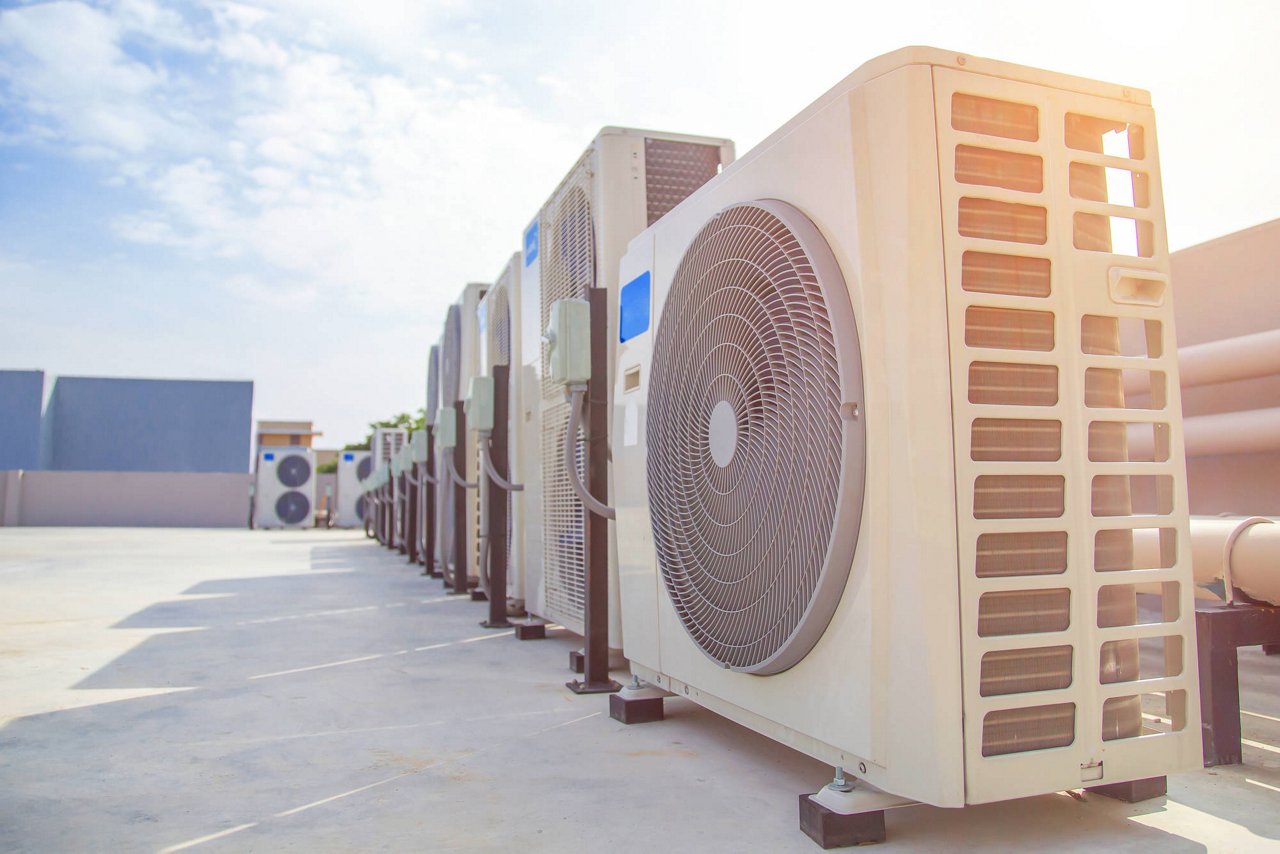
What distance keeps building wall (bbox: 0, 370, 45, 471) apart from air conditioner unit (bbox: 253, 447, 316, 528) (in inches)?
590

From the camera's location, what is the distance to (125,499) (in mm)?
20656

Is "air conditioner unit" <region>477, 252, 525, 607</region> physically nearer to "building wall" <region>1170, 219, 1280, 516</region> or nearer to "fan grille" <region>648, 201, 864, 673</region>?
"fan grille" <region>648, 201, 864, 673</region>

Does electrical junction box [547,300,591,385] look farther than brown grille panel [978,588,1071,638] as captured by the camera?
Yes

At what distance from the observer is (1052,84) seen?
1499 millimetres

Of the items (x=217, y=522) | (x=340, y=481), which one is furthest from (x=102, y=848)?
(x=217, y=522)

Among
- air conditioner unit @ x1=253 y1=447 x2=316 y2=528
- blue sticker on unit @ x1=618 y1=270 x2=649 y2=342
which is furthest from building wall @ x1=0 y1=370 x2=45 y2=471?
blue sticker on unit @ x1=618 y1=270 x2=649 y2=342

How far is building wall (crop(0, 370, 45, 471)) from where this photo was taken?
28.1 metres

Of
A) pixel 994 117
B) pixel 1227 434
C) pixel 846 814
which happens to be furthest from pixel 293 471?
pixel 994 117

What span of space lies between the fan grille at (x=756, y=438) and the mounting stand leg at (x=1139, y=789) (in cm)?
69

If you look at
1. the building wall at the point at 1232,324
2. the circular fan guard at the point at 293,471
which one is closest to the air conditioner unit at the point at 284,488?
the circular fan guard at the point at 293,471

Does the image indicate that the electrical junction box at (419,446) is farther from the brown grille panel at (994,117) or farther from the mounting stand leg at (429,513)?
the brown grille panel at (994,117)

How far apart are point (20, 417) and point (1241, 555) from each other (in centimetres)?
3425

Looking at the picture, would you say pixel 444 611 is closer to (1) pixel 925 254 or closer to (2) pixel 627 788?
(2) pixel 627 788

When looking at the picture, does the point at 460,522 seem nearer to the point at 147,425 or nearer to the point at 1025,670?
the point at 1025,670
